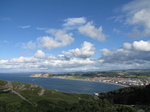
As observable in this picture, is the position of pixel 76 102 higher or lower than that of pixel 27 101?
lower

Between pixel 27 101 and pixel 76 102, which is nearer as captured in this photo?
pixel 27 101

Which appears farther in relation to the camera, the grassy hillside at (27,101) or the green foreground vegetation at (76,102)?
the grassy hillside at (27,101)

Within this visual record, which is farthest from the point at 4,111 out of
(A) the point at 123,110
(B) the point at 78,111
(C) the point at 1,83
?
(C) the point at 1,83

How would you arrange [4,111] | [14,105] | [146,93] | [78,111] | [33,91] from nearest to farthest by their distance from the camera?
[4,111], [78,111], [14,105], [146,93], [33,91]

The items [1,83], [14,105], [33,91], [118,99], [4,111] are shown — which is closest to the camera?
[4,111]

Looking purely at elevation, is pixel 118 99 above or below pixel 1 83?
below

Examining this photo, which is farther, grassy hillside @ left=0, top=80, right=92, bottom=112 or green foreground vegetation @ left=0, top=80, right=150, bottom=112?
grassy hillside @ left=0, top=80, right=92, bottom=112

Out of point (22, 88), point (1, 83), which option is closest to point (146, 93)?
point (22, 88)

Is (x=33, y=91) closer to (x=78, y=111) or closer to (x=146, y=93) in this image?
(x=78, y=111)

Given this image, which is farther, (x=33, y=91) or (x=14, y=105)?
(x=33, y=91)
